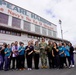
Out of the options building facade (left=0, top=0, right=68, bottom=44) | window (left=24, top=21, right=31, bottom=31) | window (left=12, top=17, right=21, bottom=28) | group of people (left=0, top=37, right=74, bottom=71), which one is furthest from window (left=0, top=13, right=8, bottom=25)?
group of people (left=0, top=37, right=74, bottom=71)

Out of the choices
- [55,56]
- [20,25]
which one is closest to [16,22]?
[20,25]

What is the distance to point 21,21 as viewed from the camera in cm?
3362

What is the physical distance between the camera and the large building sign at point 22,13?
98.3ft

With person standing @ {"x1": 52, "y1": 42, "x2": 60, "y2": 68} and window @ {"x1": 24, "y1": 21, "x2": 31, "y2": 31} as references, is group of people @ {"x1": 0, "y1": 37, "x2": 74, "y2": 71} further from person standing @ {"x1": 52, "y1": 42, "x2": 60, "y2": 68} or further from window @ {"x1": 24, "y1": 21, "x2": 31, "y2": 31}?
window @ {"x1": 24, "y1": 21, "x2": 31, "y2": 31}

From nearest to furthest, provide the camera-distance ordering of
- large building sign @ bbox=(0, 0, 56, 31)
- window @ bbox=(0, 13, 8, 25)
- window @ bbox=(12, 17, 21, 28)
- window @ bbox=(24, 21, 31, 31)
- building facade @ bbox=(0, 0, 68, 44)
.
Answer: building facade @ bbox=(0, 0, 68, 44)
window @ bbox=(0, 13, 8, 25)
large building sign @ bbox=(0, 0, 56, 31)
window @ bbox=(12, 17, 21, 28)
window @ bbox=(24, 21, 31, 31)

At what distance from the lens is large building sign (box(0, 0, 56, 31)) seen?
2995cm

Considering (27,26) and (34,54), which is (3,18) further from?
(34,54)

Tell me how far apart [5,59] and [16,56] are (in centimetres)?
69

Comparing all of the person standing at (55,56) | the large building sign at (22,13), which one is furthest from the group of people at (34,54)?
the large building sign at (22,13)

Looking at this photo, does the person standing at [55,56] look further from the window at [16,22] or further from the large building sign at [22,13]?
the window at [16,22]

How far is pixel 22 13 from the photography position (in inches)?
1369

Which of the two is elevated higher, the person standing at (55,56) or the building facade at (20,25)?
the building facade at (20,25)

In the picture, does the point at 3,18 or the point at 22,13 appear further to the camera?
the point at 22,13

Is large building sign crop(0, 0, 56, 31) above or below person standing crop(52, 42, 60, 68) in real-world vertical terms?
above
